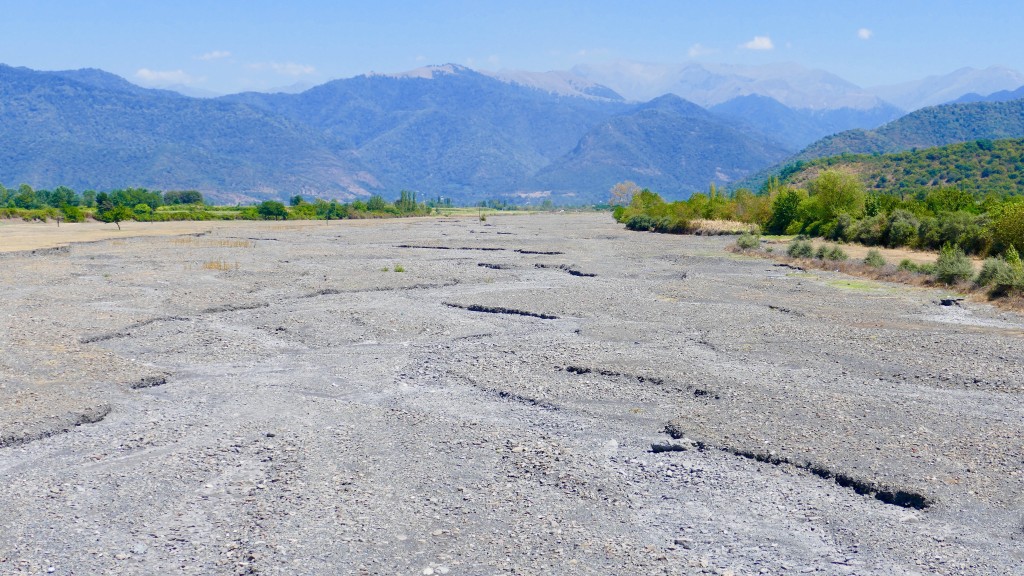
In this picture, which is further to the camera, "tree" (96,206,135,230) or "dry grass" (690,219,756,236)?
"tree" (96,206,135,230)

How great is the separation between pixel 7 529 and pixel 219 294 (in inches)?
663

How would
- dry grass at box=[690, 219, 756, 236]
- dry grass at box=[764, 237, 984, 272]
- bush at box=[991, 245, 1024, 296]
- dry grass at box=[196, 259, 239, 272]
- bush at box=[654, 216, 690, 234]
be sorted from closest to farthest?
1. bush at box=[991, 245, 1024, 296]
2. dry grass at box=[196, 259, 239, 272]
3. dry grass at box=[764, 237, 984, 272]
4. dry grass at box=[690, 219, 756, 236]
5. bush at box=[654, 216, 690, 234]

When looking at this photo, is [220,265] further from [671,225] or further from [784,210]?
[671,225]

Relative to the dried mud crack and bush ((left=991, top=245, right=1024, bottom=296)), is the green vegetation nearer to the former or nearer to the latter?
the dried mud crack

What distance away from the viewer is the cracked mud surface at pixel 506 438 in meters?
7.89

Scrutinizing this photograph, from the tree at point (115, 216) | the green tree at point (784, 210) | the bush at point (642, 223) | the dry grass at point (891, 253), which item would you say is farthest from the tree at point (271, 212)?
the dry grass at point (891, 253)

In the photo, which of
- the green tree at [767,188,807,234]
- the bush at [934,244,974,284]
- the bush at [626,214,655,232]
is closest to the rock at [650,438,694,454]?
the bush at [934,244,974,284]

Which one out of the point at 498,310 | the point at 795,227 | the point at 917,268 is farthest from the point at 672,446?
the point at 795,227

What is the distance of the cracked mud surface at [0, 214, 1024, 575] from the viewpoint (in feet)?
25.9

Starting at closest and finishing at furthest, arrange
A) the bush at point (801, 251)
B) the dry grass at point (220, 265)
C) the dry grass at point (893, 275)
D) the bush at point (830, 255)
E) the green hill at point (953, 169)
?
the dry grass at point (893, 275) → the dry grass at point (220, 265) → the bush at point (830, 255) → the bush at point (801, 251) → the green hill at point (953, 169)

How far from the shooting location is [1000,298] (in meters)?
24.4

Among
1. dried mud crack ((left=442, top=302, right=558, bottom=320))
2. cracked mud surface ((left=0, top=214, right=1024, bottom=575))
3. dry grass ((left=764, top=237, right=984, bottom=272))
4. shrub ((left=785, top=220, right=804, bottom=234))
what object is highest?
shrub ((left=785, top=220, right=804, bottom=234))

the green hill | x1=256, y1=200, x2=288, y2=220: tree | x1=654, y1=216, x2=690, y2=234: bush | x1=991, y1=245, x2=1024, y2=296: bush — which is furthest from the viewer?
x1=256, y1=200, x2=288, y2=220: tree

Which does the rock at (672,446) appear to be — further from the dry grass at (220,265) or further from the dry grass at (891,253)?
the dry grass at (891,253)
